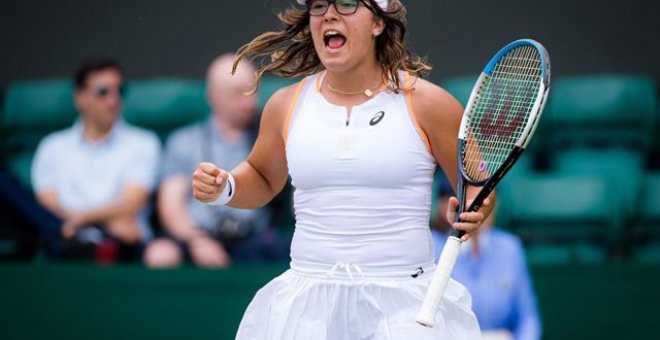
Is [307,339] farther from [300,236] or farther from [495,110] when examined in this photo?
[495,110]

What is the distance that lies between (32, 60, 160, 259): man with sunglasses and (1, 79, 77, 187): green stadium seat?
1.48 ft

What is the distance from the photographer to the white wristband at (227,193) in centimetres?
361

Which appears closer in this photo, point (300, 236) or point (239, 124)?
point (300, 236)

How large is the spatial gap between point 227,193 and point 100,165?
2782 mm

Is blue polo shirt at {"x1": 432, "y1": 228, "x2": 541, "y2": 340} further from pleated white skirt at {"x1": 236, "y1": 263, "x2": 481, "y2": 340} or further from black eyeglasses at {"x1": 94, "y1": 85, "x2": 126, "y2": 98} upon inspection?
black eyeglasses at {"x1": 94, "y1": 85, "x2": 126, "y2": 98}

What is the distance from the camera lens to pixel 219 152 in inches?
237

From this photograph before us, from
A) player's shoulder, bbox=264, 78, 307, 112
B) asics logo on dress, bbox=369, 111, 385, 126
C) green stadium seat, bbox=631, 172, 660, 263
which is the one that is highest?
player's shoulder, bbox=264, 78, 307, 112

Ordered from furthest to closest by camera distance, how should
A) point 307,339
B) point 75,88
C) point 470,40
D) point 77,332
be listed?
point 470,40 → point 75,88 → point 77,332 → point 307,339

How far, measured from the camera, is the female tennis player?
3441mm

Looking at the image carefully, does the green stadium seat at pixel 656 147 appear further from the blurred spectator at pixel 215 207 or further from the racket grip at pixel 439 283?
the racket grip at pixel 439 283

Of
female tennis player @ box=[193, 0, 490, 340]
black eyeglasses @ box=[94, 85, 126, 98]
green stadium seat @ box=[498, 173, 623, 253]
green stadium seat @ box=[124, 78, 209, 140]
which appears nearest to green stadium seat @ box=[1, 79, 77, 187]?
green stadium seat @ box=[124, 78, 209, 140]

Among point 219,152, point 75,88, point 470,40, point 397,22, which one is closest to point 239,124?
point 219,152

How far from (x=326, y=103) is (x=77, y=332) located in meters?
2.55

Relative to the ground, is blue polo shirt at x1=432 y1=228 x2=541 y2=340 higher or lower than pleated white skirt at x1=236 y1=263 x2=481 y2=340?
lower
